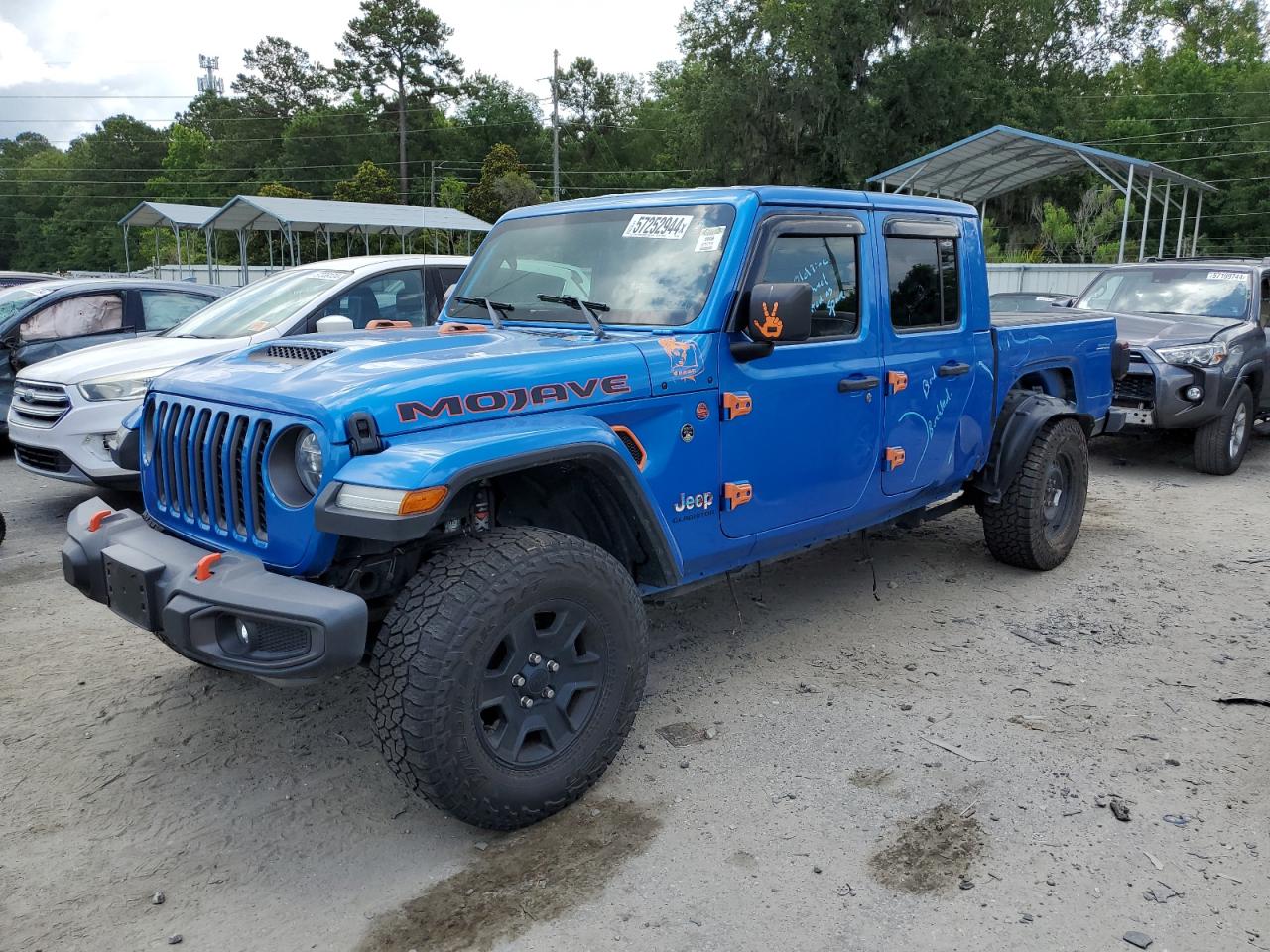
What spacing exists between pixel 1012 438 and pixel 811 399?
1.85 metres

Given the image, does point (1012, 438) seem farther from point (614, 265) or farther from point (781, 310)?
point (614, 265)

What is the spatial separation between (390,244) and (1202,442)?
39494mm

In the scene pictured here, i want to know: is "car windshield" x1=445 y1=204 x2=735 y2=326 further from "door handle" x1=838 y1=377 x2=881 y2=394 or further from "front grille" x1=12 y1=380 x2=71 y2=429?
"front grille" x1=12 y1=380 x2=71 y2=429

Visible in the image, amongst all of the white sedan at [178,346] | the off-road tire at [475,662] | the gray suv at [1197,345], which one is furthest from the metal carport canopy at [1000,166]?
the off-road tire at [475,662]

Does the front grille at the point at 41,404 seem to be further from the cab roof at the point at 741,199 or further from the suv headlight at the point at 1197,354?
the suv headlight at the point at 1197,354

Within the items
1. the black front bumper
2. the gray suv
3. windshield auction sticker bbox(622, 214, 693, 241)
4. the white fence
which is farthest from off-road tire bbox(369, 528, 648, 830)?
the white fence

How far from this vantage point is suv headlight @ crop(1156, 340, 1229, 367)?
8102mm

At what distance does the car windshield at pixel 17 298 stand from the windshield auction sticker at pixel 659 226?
7.76 m

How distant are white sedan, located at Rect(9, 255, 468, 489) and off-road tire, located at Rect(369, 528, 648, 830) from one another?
407 centimetres

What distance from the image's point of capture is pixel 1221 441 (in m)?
8.35

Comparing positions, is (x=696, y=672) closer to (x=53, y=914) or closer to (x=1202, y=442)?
(x=53, y=914)

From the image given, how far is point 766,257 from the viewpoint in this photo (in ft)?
12.5

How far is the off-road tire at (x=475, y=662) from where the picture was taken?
269 centimetres

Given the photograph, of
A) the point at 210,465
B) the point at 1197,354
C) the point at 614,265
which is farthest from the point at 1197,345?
the point at 210,465
